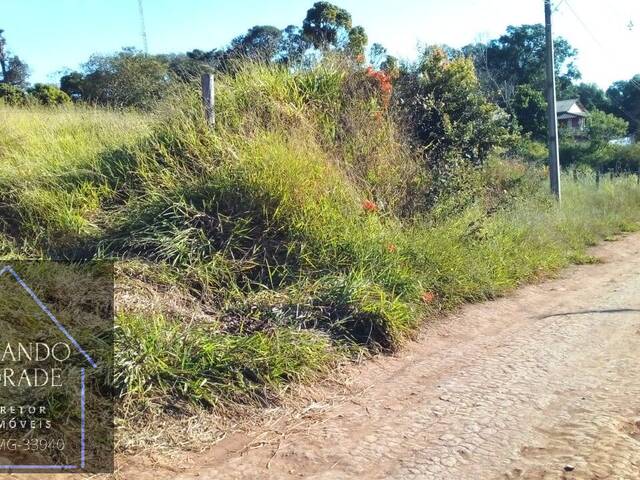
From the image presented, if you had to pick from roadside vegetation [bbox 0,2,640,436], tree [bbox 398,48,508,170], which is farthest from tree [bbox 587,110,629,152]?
tree [bbox 398,48,508,170]

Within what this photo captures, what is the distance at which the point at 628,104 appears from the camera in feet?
204

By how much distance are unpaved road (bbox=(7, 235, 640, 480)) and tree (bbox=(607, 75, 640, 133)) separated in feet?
197

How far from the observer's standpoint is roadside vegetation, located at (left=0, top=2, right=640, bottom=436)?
520 centimetres

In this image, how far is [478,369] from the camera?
552cm

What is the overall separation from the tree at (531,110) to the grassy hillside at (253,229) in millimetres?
19711

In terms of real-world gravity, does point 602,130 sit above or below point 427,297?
above

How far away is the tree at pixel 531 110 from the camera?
29047 millimetres

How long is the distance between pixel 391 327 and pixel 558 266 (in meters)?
5.16

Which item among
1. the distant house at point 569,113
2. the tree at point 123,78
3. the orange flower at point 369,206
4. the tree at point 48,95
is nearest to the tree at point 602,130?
the distant house at point 569,113

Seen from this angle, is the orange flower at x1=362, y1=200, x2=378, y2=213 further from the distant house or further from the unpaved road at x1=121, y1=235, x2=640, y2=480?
the distant house

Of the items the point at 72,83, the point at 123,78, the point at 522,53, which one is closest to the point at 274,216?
the point at 123,78

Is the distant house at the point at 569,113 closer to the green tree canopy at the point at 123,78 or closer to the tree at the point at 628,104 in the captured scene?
the tree at the point at 628,104

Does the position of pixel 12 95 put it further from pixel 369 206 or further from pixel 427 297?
pixel 427 297

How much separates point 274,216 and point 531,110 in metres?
26.4
